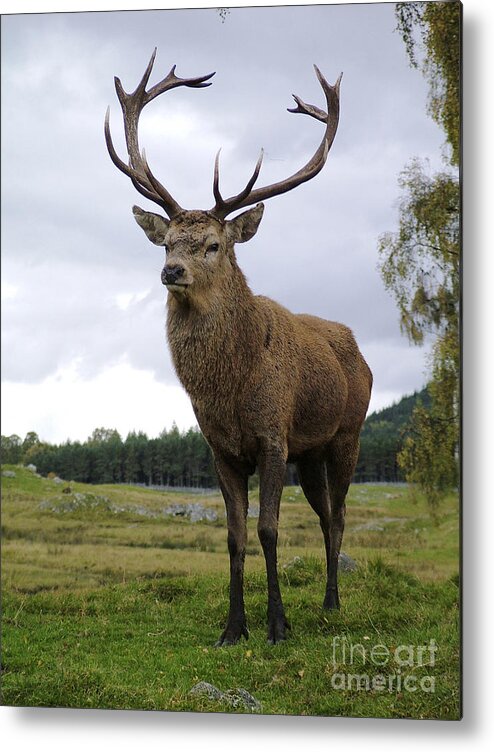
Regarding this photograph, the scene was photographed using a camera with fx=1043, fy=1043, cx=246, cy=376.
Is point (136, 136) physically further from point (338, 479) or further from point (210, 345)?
point (338, 479)

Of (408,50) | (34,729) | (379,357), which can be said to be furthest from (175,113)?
(34,729)

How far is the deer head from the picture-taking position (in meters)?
4.80

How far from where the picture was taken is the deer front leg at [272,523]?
4961mm

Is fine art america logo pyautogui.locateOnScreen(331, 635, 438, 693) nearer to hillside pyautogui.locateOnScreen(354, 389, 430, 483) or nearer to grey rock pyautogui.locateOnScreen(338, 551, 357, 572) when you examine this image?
grey rock pyautogui.locateOnScreen(338, 551, 357, 572)

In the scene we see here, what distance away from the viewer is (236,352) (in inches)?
197

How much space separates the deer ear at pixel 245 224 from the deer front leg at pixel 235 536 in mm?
1088

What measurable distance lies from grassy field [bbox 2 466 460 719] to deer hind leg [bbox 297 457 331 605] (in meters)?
0.07

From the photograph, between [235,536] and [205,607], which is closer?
[235,536]

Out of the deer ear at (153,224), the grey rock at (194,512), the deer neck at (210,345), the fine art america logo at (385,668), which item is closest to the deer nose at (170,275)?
the deer neck at (210,345)

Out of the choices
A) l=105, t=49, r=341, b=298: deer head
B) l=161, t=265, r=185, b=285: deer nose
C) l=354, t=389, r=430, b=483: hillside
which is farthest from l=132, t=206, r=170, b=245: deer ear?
l=354, t=389, r=430, b=483: hillside

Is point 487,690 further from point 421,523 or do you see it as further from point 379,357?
point 379,357

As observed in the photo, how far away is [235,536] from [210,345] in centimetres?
96

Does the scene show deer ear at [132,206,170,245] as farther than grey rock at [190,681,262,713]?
Yes

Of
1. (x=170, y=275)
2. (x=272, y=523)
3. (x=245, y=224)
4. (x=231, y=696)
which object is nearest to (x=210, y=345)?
(x=170, y=275)
